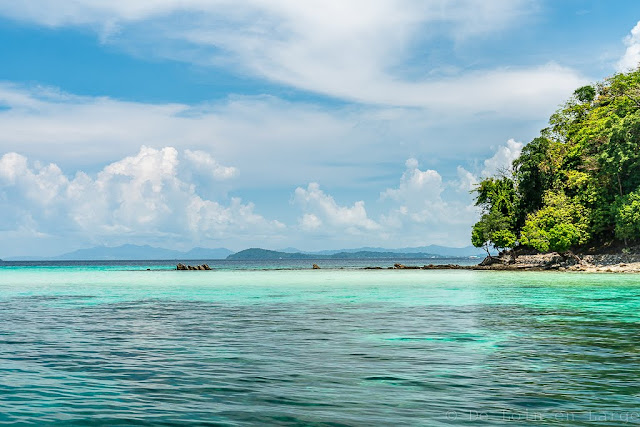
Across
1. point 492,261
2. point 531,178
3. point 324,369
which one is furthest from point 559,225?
point 324,369

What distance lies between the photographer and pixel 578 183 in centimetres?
7388

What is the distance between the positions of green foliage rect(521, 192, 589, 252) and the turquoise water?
1941 inches

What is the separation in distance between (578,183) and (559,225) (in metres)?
7.03

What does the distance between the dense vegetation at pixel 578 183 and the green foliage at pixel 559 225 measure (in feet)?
0.38

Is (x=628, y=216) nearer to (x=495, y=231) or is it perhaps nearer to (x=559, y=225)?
(x=559, y=225)

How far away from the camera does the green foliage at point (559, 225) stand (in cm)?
7088

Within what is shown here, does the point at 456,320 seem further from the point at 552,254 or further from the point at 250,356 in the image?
the point at 552,254

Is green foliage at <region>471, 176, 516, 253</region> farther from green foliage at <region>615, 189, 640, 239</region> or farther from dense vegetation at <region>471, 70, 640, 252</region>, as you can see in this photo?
green foliage at <region>615, 189, 640, 239</region>

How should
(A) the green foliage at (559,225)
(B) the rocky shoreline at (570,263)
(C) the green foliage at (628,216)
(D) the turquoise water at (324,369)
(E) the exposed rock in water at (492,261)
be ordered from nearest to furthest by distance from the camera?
(D) the turquoise water at (324,369) < (C) the green foliage at (628,216) < (B) the rocky shoreline at (570,263) < (A) the green foliage at (559,225) < (E) the exposed rock in water at (492,261)

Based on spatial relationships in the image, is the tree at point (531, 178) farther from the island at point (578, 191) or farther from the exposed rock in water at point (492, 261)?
the exposed rock in water at point (492, 261)

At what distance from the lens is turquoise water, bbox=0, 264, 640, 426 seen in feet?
29.8

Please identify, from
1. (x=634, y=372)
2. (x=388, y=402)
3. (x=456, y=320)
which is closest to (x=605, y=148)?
(x=456, y=320)

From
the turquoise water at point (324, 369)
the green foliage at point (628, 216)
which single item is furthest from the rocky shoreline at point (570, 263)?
the turquoise water at point (324, 369)

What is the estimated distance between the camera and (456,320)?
22.4m
